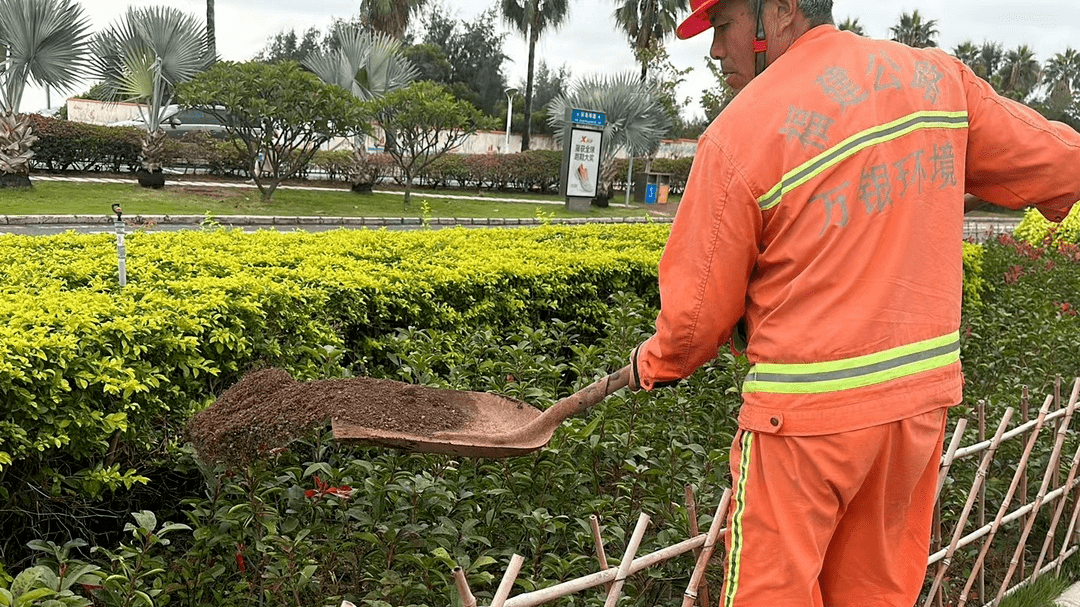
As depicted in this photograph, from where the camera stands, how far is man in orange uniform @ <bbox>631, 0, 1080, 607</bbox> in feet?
5.42

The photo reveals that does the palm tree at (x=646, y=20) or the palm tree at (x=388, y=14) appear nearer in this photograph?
the palm tree at (x=388, y=14)

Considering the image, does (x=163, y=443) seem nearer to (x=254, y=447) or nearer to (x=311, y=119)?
(x=254, y=447)

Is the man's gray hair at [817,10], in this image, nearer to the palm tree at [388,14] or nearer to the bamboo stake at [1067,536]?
the bamboo stake at [1067,536]

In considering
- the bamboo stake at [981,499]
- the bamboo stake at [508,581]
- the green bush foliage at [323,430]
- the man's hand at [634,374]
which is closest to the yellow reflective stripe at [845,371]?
the man's hand at [634,374]

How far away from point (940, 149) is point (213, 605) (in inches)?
80.0

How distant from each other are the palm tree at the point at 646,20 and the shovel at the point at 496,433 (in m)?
30.6

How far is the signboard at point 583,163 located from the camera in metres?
22.0

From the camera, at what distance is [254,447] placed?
2467mm

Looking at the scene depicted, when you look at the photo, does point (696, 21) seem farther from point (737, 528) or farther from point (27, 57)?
point (27, 57)

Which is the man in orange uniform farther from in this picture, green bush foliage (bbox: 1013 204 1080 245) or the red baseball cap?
green bush foliage (bbox: 1013 204 1080 245)

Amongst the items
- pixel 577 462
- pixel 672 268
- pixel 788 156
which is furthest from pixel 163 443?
pixel 788 156

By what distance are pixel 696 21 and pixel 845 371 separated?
0.75m

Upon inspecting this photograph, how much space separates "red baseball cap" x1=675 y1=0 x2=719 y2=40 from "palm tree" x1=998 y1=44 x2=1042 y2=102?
49.2m

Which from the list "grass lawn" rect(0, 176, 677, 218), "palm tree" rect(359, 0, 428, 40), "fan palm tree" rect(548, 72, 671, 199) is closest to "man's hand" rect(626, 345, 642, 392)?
"grass lawn" rect(0, 176, 677, 218)
